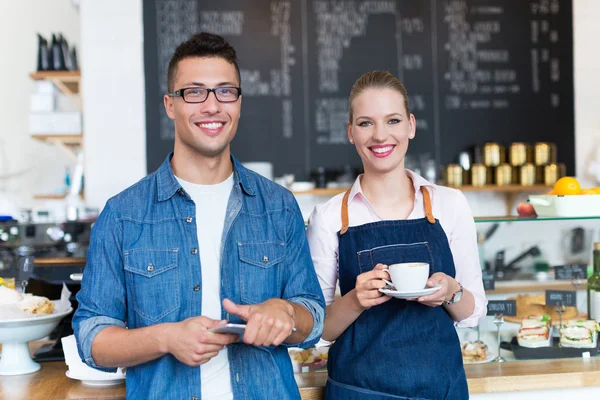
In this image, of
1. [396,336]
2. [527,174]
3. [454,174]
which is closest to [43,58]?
[454,174]

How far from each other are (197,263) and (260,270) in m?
0.13

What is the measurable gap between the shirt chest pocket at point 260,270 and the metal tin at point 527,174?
325cm

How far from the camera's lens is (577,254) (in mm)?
2115

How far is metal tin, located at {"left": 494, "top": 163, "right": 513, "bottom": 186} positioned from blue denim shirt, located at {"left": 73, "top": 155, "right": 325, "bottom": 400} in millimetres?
3139

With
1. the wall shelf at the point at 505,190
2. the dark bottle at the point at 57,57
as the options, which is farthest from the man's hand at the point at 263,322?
the dark bottle at the point at 57,57

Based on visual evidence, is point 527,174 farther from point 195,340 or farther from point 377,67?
point 195,340

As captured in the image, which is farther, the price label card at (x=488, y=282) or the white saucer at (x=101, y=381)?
the price label card at (x=488, y=282)

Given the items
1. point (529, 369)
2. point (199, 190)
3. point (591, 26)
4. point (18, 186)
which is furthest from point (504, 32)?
point (18, 186)

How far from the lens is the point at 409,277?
1441mm

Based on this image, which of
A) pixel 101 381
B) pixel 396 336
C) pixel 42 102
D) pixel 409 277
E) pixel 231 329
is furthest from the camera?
pixel 42 102

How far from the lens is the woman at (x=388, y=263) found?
1565mm

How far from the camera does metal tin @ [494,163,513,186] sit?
4375 millimetres

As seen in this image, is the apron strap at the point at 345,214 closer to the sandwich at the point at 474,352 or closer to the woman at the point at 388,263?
the woman at the point at 388,263

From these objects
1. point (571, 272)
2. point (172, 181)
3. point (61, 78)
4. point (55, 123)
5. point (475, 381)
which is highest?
point (61, 78)
